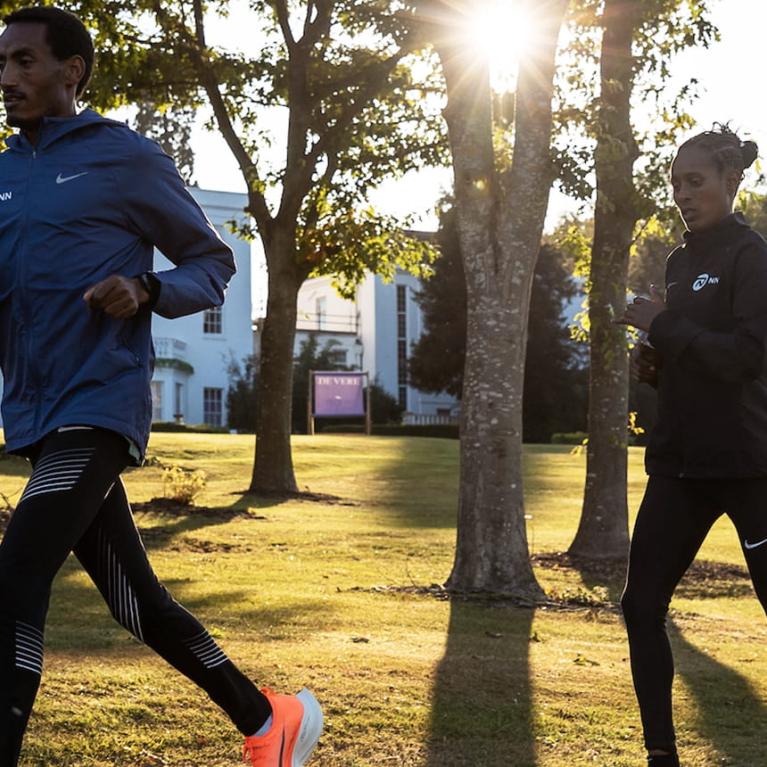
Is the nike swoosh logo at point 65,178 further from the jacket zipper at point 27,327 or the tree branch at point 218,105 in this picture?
the tree branch at point 218,105

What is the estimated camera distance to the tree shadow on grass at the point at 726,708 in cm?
562

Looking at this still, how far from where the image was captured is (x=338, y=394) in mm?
40250

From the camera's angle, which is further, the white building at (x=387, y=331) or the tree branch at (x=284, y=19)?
the white building at (x=387, y=331)

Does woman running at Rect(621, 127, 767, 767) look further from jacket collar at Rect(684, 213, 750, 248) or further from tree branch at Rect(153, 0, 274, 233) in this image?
tree branch at Rect(153, 0, 274, 233)

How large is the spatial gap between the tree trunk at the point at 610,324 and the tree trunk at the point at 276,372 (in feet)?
29.7

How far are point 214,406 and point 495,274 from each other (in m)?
48.0

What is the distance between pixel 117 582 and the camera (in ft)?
12.3

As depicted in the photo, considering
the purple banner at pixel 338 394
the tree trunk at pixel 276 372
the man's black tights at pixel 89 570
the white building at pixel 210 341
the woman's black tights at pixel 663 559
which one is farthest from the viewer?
the white building at pixel 210 341

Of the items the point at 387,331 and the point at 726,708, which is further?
the point at 387,331

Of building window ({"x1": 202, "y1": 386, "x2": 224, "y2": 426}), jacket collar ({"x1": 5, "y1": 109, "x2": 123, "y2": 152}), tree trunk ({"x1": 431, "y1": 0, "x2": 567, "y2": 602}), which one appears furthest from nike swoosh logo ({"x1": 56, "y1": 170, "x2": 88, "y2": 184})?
building window ({"x1": 202, "y1": 386, "x2": 224, "y2": 426})

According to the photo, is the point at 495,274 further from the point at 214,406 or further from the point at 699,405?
the point at 214,406

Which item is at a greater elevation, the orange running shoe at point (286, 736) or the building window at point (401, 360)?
the building window at point (401, 360)

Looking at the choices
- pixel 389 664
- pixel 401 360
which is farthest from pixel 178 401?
pixel 389 664

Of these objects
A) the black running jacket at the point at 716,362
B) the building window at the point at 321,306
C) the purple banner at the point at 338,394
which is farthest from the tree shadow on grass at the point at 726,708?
the building window at the point at 321,306
